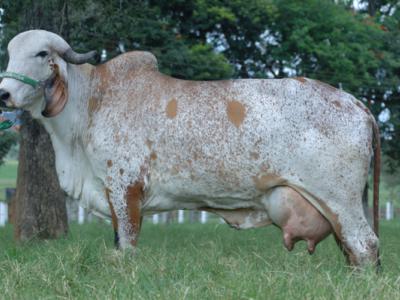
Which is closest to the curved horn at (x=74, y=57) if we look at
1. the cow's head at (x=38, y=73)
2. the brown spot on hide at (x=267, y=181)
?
the cow's head at (x=38, y=73)

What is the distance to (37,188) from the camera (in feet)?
35.6

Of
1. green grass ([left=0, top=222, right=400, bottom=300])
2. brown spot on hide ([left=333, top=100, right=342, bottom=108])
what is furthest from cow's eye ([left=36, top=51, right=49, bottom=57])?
Result: brown spot on hide ([left=333, top=100, right=342, bottom=108])

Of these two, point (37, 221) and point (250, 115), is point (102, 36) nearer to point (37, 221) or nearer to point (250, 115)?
point (37, 221)

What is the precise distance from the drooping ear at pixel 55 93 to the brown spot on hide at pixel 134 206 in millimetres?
953

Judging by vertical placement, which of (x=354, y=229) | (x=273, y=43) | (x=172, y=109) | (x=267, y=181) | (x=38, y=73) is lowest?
(x=354, y=229)

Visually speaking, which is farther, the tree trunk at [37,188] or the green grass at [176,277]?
the tree trunk at [37,188]

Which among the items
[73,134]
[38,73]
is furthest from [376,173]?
[38,73]

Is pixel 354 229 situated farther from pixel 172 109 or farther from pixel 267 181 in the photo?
pixel 172 109

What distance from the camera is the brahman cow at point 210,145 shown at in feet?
18.5

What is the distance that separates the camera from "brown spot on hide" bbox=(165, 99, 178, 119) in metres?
5.91

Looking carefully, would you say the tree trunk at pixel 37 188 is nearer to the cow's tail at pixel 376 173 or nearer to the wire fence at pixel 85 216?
the cow's tail at pixel 376 173

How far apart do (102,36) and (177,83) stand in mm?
7025

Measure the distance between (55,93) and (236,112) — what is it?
4.91 ft

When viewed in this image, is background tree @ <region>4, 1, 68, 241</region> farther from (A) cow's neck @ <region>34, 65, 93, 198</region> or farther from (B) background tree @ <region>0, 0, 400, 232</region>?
(A) cow's neck @ <region>34, 65, 93, 198</region>
